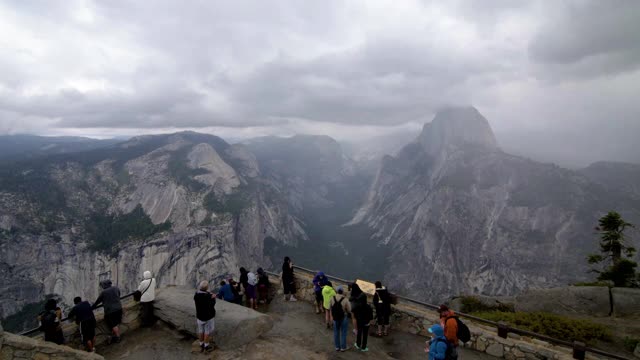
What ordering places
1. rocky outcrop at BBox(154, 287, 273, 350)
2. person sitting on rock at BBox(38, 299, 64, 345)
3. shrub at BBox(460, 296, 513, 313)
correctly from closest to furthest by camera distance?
1. person sitting on rock at BBox(38, 299, 64, 345)
2. rocky outcrop at BBox(154, 287, 273, 350)
3. shrub at BBox(460, 296, 513, 313)

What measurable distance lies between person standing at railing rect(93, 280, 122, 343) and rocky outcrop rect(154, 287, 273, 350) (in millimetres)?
1791

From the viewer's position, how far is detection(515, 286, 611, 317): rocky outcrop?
21656 millimetres

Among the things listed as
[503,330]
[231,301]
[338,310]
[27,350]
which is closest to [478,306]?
[503,330]

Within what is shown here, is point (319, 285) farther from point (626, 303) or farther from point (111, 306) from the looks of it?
point (626, 303)

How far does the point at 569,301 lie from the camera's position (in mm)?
22547

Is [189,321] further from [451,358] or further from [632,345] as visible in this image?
[632,345]

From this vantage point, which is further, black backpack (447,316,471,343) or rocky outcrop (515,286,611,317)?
rocky outcrop (515,286,611,317)

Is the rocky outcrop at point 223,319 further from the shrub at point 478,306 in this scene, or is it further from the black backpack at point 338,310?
the shrub at point 478,306

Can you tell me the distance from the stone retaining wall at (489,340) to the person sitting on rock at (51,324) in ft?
42.1

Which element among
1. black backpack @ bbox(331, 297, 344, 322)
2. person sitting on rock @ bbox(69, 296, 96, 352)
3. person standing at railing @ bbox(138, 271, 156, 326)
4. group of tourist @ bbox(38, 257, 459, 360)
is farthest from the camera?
person standing at railing @ bbox(138, 271, 156, 326)

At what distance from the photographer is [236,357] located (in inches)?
504

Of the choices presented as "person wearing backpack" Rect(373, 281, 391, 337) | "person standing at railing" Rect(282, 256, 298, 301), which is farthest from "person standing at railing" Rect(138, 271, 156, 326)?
"person wearing backpack" Rect(373, 281, 391, 337)

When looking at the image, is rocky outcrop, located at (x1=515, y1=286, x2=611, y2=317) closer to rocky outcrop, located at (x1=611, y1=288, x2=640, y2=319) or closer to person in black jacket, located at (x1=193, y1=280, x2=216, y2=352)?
rocky outcrop, located at (x1=611, y1=288, x2=640, y2=319)

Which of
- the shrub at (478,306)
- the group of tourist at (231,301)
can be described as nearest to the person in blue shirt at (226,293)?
the group of tourist at (231,301)
